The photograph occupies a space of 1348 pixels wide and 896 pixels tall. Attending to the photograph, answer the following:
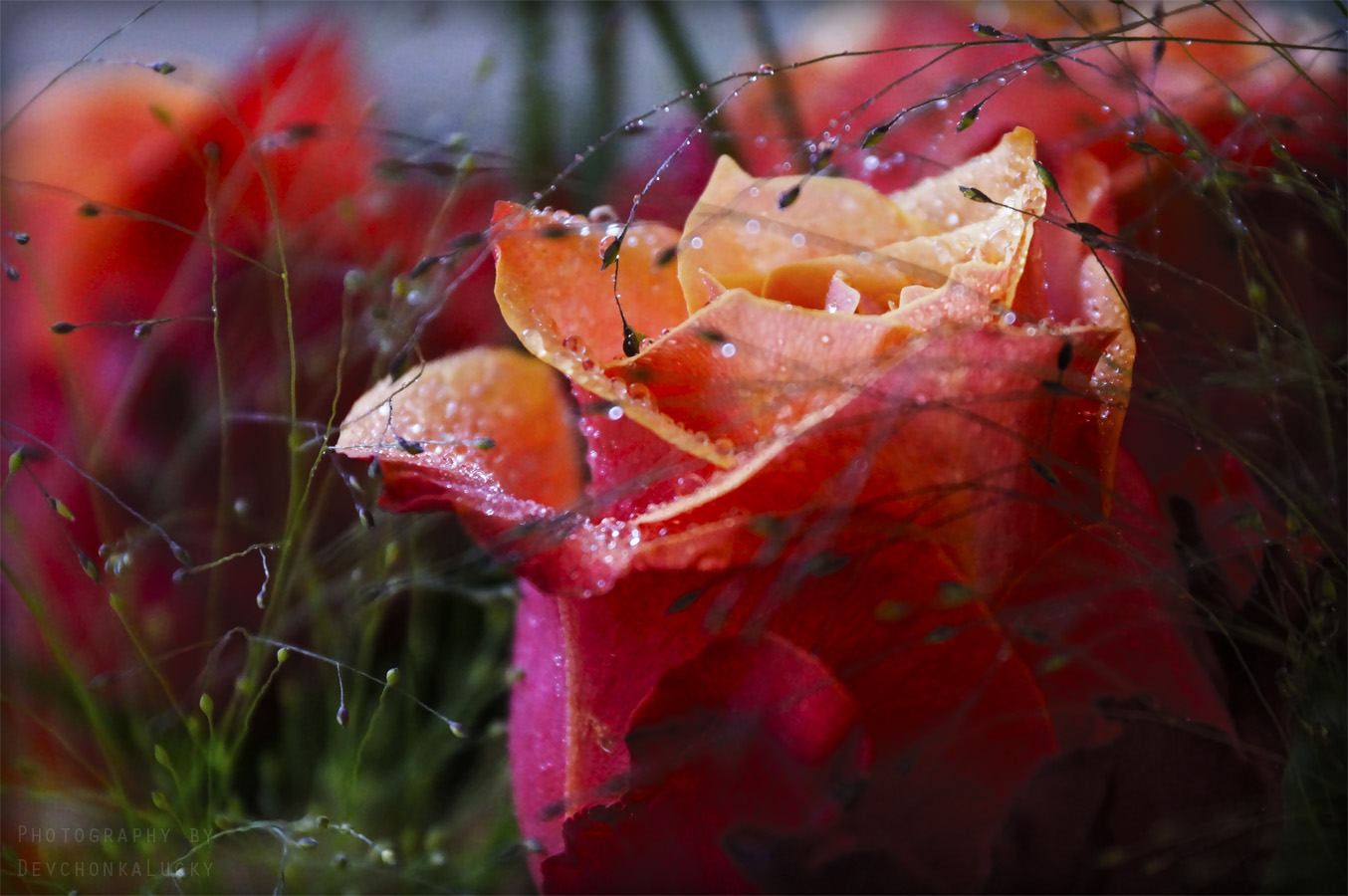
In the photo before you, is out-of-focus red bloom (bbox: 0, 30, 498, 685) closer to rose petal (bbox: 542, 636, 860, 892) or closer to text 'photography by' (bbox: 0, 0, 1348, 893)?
text 'photography by' (bbox: 0, 0, 1348, 893)

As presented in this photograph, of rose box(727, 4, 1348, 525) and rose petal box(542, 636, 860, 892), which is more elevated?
rose box(727, 4, 1348, 525)

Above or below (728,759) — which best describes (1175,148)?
above

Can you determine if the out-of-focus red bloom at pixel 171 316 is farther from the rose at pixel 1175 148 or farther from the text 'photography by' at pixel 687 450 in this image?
the rose at pixel 1175 148

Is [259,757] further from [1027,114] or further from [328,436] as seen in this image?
[1027,114]

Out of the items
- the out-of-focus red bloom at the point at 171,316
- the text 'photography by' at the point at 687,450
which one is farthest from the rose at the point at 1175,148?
the out-of-focus red bloom at the point at 171,316

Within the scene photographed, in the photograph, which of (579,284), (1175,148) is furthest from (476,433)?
(1175,148)

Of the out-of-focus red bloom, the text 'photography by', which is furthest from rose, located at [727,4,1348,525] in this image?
the out-of-focus red bloom

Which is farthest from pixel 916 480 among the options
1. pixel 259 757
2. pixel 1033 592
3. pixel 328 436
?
pixel 259 757

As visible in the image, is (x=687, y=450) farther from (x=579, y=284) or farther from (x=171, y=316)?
(x=171, y=316)
